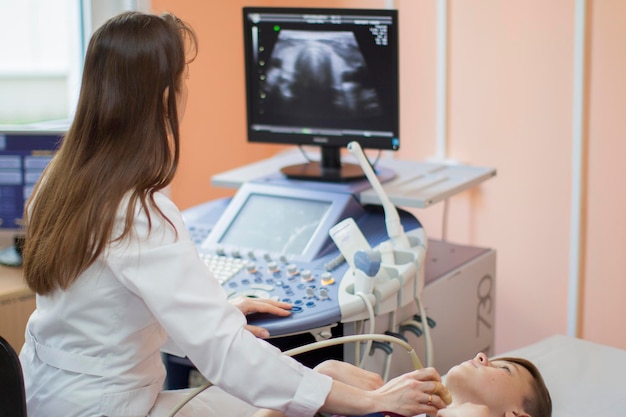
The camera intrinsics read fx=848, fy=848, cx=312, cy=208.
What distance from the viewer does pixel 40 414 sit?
1430 millimetres

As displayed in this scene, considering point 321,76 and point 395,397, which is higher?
point 321,76

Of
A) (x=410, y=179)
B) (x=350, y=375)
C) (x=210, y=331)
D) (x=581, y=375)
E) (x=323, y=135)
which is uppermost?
(x=323, y=135)

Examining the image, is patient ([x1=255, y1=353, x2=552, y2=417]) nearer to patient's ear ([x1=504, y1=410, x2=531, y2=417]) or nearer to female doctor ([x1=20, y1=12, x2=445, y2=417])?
patient's ear ([x1=504, y1=410, x2=531, y2=417])

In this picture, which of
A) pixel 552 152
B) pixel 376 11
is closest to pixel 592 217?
pixel 552 152

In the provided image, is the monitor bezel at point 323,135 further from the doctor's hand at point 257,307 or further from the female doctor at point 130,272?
the female doctor at point 130,272

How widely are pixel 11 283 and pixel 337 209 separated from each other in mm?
794

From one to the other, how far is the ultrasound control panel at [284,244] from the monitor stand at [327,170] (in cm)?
8

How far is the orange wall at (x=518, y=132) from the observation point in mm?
2404

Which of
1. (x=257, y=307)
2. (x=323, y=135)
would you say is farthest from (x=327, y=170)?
(x=257, y=307)

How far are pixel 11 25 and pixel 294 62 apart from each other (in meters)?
1.10

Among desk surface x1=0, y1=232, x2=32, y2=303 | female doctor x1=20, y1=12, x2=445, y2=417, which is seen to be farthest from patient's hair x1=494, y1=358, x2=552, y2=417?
desk surface x1=0, y1=232, x2=32, y2=303

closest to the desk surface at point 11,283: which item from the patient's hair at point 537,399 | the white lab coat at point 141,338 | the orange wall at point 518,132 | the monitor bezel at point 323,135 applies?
the white lab coat at point 141,338

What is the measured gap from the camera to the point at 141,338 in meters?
1.42

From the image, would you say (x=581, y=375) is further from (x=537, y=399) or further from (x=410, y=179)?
(x=410, y=179)
